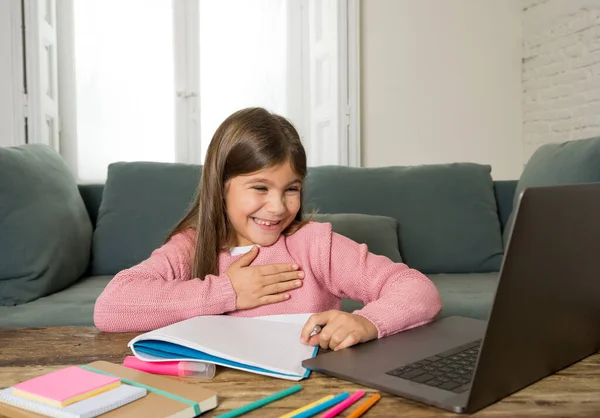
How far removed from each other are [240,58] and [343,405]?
141 inches

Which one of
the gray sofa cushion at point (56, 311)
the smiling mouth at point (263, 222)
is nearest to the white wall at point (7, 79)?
the gray sofa cushion at point (56, 311)

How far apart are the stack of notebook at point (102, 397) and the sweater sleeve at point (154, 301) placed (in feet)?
1.27

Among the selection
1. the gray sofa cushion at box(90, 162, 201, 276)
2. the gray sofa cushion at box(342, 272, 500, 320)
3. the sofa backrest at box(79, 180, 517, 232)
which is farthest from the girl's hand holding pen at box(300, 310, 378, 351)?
the sofa backrest at box(79, 180, 517, 232)

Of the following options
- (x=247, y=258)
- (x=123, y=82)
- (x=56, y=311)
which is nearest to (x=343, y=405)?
(x=247, y=258)

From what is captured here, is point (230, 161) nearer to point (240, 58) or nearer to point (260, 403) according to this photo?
point (260, 403)

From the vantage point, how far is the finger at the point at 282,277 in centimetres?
114

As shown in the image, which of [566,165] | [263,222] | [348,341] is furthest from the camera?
[566,165]

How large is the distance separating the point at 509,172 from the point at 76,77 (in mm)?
2674

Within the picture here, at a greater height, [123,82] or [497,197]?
[123,82]

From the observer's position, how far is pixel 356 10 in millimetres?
3781

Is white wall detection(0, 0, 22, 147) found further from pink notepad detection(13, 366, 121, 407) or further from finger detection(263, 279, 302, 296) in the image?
pink notepad detection(13, 366, 121, 407)

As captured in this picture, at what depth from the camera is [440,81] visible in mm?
3990

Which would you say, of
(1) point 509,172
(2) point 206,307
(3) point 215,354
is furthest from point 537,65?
(3) point 215,354

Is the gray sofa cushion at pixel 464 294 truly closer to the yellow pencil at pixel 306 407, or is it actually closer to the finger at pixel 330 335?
the finger at pixel 330 335
